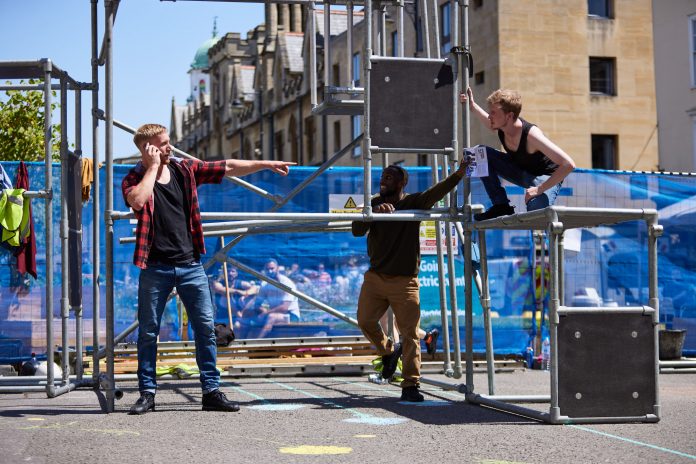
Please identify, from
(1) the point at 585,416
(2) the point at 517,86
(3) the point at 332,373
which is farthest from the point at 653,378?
(2) the point at 517,86

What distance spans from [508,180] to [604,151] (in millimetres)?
34091

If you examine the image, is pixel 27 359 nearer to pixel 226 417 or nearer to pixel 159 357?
pixel 159 357

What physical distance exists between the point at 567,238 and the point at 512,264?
79 cm

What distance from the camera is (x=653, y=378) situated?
7793mm

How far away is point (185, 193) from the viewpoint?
8.52 meters

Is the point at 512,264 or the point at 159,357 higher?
the point at 512,264

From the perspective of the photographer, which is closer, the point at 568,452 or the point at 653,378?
the point at 568,452

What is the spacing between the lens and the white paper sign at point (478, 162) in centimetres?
844

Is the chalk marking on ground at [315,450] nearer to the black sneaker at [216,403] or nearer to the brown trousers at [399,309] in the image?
the black sneaker at [216,403]

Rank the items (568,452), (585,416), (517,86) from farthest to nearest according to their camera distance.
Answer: (517,86) → (585,416) → (568,452)

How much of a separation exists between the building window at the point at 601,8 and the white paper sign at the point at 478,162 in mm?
34629

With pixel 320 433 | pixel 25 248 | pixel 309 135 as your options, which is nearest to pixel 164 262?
pixel 320 433

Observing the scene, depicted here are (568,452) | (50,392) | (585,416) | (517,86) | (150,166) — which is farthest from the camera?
(517,86)

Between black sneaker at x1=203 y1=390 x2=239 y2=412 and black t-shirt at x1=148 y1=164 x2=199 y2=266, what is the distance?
3.24 feet
